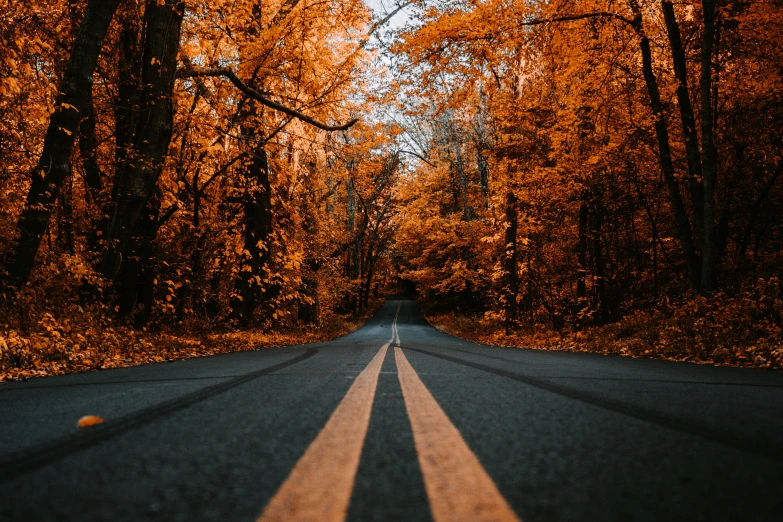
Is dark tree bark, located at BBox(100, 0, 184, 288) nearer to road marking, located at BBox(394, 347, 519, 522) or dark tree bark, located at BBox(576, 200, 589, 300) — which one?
road marking, located at BBox(394, 347, 519, 522)

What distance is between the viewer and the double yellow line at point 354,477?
44.3 inches

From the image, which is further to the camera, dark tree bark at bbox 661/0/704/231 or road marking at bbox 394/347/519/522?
dark tree bark at bbox 661/0/704/231

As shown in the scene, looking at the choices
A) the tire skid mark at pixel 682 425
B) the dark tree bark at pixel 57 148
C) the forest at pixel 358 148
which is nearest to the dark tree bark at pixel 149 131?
the forest at pixel 358 148

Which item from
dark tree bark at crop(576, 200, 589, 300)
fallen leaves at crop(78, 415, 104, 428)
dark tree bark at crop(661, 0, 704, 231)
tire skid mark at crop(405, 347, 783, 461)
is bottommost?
fallen leaves at crop(78, 415, 104, 428)

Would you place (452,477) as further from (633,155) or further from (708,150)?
(633,155)

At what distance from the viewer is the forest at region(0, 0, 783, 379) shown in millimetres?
8094

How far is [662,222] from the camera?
14.2 metres

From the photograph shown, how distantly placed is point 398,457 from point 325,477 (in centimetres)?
30

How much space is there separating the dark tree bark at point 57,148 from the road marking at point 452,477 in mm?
7855

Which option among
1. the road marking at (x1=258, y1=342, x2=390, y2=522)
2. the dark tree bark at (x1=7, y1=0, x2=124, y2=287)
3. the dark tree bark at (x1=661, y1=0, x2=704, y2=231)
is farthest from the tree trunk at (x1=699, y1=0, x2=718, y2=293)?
the dark tree bark at (x1=7, y1=0, x2=124, y2=287)

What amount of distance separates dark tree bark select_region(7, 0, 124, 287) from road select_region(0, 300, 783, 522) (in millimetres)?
5627

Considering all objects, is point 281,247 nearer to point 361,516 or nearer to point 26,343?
point 26,343

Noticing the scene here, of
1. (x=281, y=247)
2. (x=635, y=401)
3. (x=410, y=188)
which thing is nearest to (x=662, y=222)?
(x=281, y=247)

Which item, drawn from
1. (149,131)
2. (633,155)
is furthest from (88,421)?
(633,155)
